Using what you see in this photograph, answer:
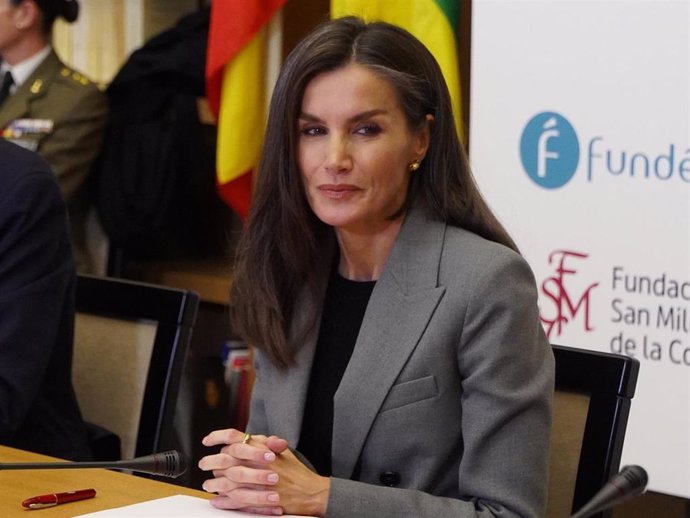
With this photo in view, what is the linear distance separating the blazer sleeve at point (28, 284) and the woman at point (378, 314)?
1.37 ft

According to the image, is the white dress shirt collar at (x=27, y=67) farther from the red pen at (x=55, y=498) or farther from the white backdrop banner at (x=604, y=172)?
the red pen at (x=55, y=498)

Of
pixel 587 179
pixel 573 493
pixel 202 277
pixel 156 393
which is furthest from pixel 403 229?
pixel 202 277

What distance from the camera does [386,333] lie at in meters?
1.85

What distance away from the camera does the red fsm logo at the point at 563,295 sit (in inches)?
105

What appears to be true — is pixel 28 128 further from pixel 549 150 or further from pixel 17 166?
pixel 549 150

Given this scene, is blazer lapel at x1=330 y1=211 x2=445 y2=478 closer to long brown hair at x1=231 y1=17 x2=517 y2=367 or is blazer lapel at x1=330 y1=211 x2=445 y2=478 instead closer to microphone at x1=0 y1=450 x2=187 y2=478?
long brown hair at x1=231 y1=17 x2=517 y2=367

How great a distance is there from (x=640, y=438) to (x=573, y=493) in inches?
31.5

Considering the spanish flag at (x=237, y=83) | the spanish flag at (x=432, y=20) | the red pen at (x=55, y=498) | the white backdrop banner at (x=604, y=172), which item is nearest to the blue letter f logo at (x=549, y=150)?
the white backdrop banner at (x=604, y=172)

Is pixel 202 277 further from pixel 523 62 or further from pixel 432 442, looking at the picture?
pixel 432 442

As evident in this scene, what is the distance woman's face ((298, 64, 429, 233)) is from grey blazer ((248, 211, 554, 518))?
0.26 ft

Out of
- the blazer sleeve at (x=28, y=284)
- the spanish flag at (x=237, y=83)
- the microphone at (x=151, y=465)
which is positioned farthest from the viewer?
the spanish flag at (x=237, y=83)

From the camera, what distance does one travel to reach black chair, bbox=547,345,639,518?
179 cm

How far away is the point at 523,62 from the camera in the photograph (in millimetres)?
2801

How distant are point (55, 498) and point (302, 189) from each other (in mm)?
600
